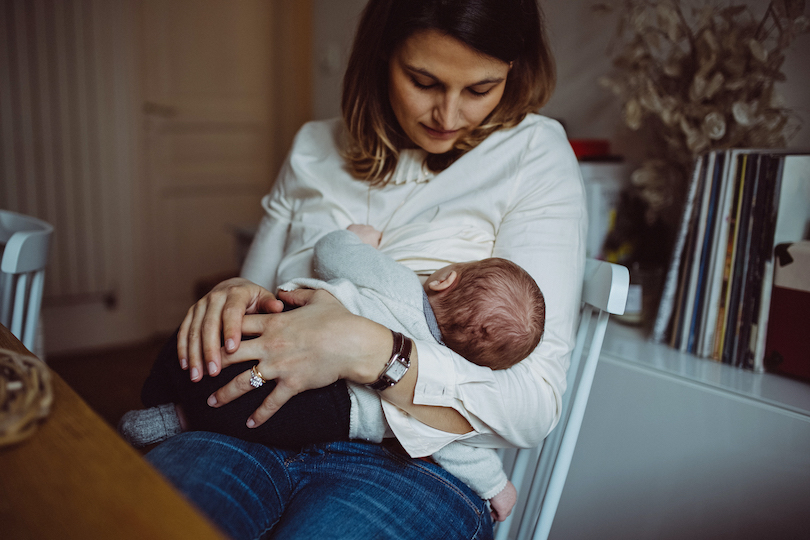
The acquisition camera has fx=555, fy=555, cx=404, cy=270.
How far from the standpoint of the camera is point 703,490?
112cm

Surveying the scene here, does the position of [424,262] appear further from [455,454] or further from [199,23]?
[199,23]

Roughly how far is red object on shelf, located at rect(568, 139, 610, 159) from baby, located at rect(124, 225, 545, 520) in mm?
757

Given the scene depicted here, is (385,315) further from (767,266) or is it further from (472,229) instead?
(767,266)

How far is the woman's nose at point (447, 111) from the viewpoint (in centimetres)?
103

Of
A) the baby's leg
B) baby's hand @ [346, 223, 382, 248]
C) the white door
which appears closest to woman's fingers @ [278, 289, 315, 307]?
the baby's leg

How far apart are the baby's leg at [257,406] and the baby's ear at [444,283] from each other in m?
0.24

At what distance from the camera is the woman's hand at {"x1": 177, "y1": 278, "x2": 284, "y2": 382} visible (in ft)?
2.68

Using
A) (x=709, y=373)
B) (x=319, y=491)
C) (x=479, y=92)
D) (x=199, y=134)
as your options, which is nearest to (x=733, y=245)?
(x=709, y=373)

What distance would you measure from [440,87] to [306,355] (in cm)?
57

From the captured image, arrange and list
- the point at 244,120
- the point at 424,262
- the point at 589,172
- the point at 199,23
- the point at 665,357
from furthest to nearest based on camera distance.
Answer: the point at 244,120 < the point at 199,23 < the point at 589,172 < the point at 665,357 < the point at 424,262

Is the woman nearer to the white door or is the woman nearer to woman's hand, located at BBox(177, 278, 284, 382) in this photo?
woman's hand, located at BBox(177, 278, 284, 382)

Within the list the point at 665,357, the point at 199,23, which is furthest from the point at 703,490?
the point at 199,23

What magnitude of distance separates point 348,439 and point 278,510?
0.17 metres

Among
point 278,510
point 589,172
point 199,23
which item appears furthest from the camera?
point 199,23
